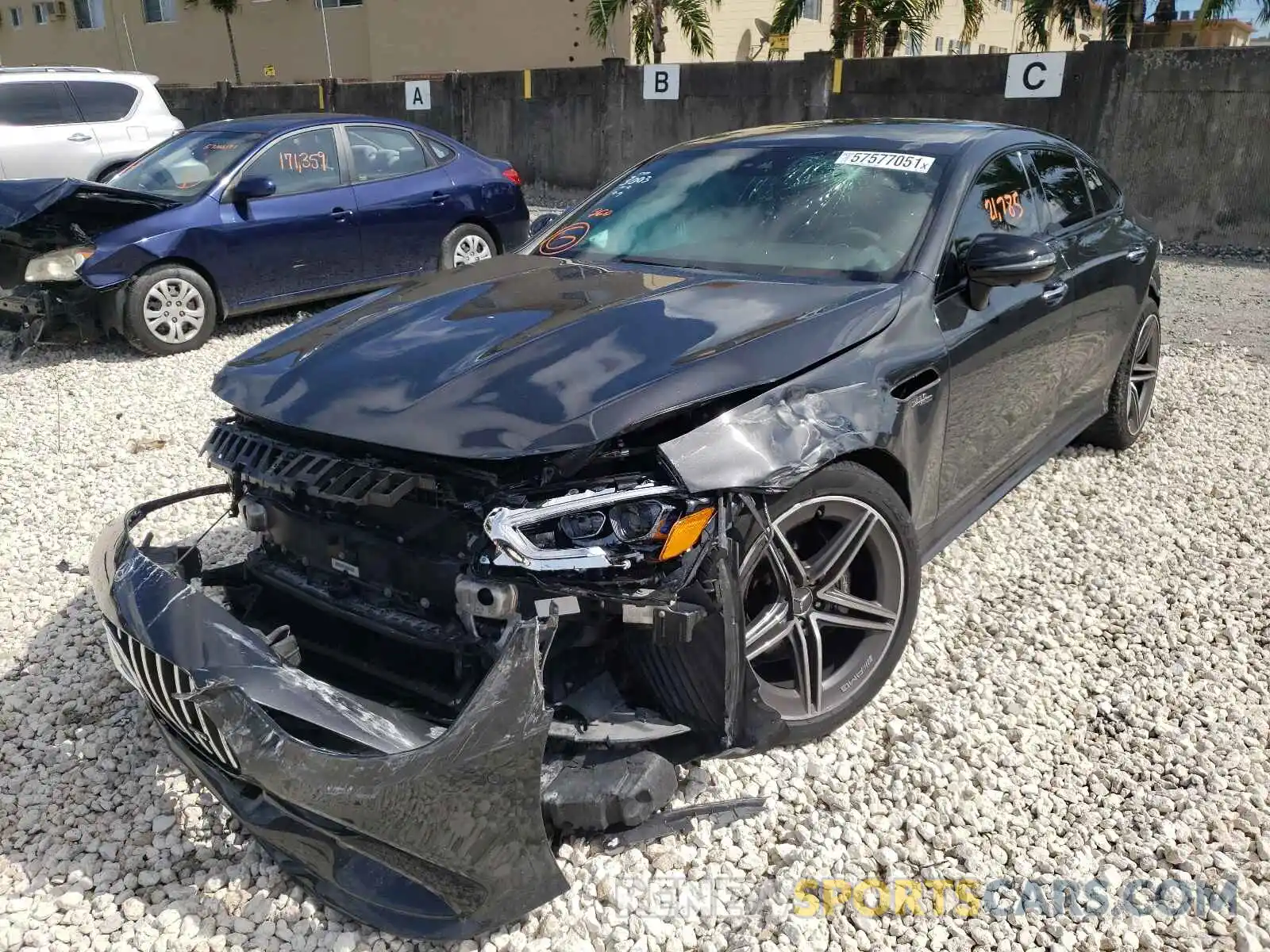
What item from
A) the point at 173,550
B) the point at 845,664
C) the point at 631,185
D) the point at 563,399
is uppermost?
the point at 631,185

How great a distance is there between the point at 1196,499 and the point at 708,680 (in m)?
3.46

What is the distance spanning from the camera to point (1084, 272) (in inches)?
158

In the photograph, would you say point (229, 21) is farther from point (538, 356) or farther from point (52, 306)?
point (538, 356)

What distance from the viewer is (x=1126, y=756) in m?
2.79

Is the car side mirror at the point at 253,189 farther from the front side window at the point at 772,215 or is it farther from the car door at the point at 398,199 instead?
the front side window at the point at 772,215

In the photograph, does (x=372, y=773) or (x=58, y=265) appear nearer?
(x=372, y=773)

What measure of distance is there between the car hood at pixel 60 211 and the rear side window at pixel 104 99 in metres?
4.77

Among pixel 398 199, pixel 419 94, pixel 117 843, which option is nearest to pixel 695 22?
pixel 419 94

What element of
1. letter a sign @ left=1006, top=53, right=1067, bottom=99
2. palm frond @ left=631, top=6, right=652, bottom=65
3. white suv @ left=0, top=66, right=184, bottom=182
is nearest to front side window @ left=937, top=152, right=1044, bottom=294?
white suv @ left=0, top=66, right=184, bottom=182

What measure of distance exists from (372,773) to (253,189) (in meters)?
5.92

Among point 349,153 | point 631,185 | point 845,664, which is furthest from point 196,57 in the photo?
point 845,664

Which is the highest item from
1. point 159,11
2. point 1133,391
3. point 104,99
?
point 159,11

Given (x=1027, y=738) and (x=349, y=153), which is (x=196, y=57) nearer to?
(x=349, y=153)

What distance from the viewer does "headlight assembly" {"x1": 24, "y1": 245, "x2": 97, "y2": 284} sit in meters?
6.19
